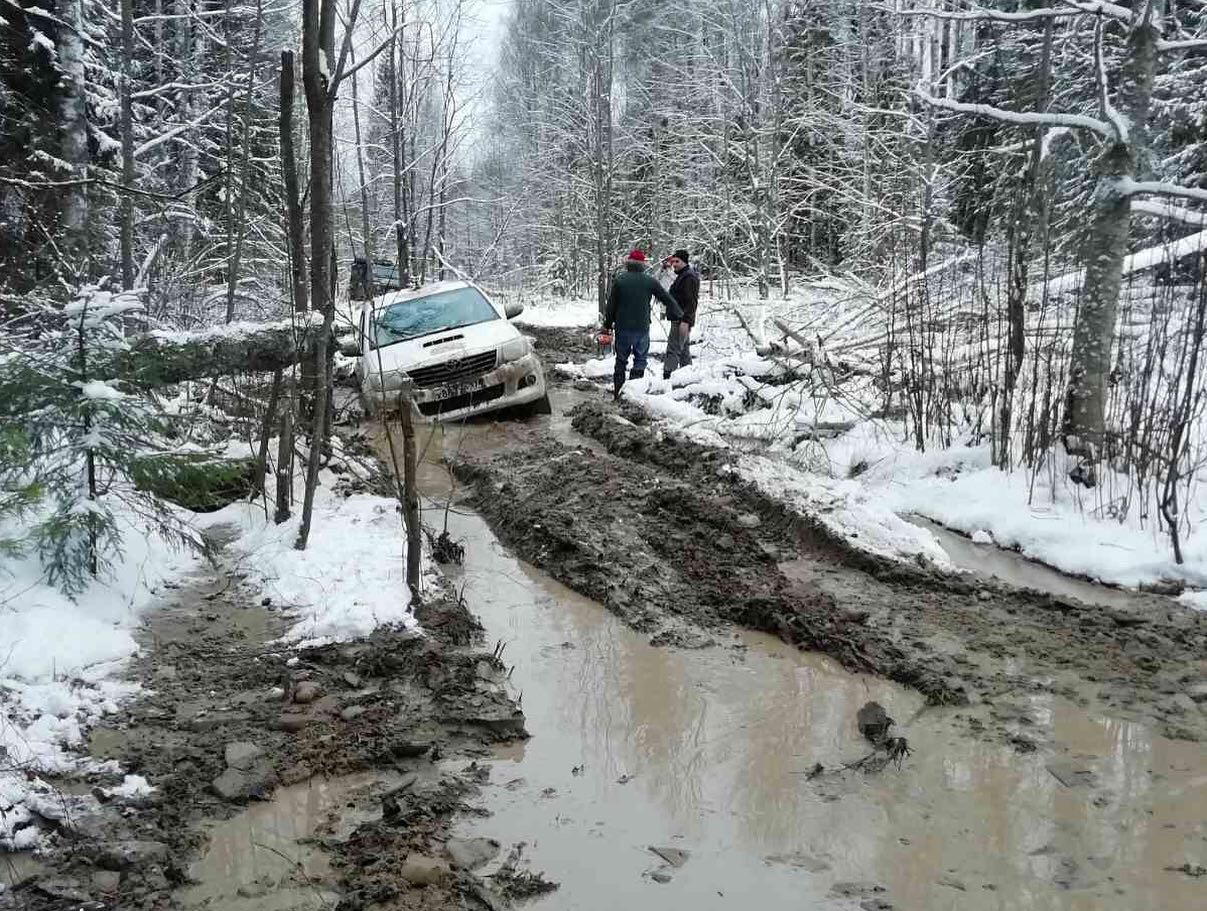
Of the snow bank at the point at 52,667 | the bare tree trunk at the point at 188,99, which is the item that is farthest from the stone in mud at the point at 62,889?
the bare tree trunk at the point at 188,99

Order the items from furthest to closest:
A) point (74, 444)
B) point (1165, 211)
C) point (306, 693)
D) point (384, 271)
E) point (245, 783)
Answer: point (384, 271), point (1165, 211), point (74, 444), point (306, 693), point (245, 783)

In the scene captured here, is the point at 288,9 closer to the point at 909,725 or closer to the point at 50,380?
the point at 50,380

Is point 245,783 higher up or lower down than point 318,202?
lower down

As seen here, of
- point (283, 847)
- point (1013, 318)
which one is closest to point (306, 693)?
point (283, 847)

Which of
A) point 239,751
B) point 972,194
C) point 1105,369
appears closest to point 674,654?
point 239,751

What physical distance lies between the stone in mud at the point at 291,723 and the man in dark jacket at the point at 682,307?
31.2 ft

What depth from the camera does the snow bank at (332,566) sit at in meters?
5.14

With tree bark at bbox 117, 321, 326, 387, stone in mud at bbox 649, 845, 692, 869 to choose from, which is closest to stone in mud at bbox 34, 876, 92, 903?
stone in mud at bbox 649, 845, 692, 869

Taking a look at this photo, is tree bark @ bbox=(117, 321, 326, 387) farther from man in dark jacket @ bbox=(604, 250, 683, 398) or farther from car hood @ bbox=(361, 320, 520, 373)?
man in dark jacket @ bbox=(604, 250, 683, 398)

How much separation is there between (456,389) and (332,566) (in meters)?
4.41

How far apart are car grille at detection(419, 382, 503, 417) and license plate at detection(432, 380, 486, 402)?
0.03 metres

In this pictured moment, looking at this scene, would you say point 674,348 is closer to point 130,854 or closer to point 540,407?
point 540,407

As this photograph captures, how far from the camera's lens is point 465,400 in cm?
1023

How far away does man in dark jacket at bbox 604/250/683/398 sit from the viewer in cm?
1202
